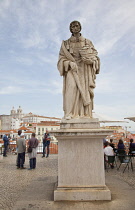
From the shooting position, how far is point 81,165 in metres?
3.86

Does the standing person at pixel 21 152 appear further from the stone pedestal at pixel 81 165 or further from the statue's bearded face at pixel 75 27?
the statue's bearded face at pixel 75 27

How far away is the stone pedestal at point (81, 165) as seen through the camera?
3682 mm

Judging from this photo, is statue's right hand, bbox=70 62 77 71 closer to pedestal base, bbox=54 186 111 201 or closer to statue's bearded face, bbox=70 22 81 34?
statue's bearded face, bbox=70 22 81 34

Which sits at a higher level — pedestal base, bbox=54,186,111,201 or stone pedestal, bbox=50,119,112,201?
stone pedestal, bbox=50,119,112,201

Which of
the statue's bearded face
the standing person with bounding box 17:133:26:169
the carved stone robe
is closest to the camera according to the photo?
the carved stone robe

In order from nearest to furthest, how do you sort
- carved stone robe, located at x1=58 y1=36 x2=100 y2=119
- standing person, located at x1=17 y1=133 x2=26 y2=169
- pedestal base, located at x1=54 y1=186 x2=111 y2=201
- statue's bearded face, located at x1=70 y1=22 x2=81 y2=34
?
pedestal base, located at x1=54 y1=186 x2=111 y2=201, carved stone robe, located at x1=58 y1=36 x2=100 y2=119, statue's bearded face, located at x1=70 y1=22 x2=81 y2=34, standing person, located at x1=17 y1=133 x2=26 y2=169

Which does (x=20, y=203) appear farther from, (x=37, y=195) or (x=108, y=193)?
(x=108, y=193)

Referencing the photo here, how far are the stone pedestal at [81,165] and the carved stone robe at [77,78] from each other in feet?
1.89

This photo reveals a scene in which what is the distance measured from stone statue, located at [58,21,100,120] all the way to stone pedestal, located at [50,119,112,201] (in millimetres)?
560

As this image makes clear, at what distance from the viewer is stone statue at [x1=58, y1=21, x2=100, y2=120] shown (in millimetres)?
4332

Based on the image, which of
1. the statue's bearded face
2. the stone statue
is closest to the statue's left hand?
the stone statue

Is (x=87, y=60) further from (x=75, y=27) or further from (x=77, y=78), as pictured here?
(x=75, y=27)

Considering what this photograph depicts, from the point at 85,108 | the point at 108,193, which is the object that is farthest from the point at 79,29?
the point at 108,193

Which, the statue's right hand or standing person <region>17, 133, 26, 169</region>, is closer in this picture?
the statue's right hand
